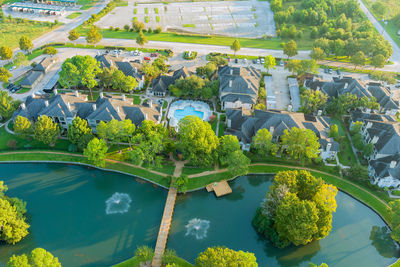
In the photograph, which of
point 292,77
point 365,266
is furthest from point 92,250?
point 292,77

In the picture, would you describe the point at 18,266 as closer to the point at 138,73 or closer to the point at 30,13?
the point at 138,73

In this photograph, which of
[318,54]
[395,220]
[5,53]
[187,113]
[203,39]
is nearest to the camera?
[395,220]

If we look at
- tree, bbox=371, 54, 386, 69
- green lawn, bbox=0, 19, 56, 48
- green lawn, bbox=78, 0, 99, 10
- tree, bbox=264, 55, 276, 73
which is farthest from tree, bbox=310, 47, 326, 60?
green lawn, bbox=78, 0, 99, 10

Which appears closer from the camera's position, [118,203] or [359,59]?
[118,203]

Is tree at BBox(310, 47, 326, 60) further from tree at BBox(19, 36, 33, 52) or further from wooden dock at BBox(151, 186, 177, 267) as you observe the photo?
tree at BBox(19, 36, 33, 52)

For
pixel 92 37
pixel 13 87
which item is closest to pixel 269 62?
pixel 92 37

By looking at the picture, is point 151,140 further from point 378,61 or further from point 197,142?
point 378,61
